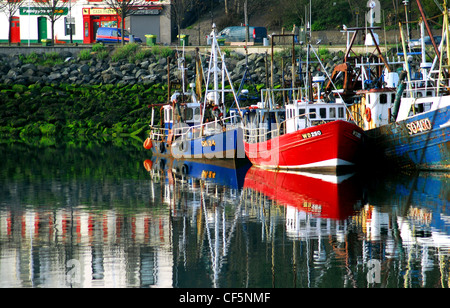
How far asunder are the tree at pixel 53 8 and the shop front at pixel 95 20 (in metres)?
2.01

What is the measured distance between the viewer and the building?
71.8m

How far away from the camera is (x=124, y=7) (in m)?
67.9

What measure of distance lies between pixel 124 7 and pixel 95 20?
270 inches

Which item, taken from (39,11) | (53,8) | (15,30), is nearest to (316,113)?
(53,8)

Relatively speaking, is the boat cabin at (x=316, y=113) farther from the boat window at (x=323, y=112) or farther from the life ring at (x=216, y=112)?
the life ring at (x=216, y=112)

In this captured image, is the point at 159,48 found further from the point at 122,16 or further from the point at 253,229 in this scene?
the point at 253,229

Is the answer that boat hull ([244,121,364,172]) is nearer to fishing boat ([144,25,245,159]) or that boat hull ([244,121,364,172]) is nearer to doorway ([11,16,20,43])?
fishing boat ([144,25,245,159])

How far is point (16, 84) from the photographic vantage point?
58.8 meters

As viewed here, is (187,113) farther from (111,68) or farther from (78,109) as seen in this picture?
(111,68)

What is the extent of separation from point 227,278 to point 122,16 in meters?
58.1

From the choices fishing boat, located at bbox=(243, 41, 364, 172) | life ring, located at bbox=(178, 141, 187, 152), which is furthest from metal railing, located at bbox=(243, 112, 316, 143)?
life ring, located at bbox=(178, 141, 187, 152)

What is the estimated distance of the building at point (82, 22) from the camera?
71.8 m

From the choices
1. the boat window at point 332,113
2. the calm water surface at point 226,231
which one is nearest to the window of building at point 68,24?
the calm water surface at point 226,231
